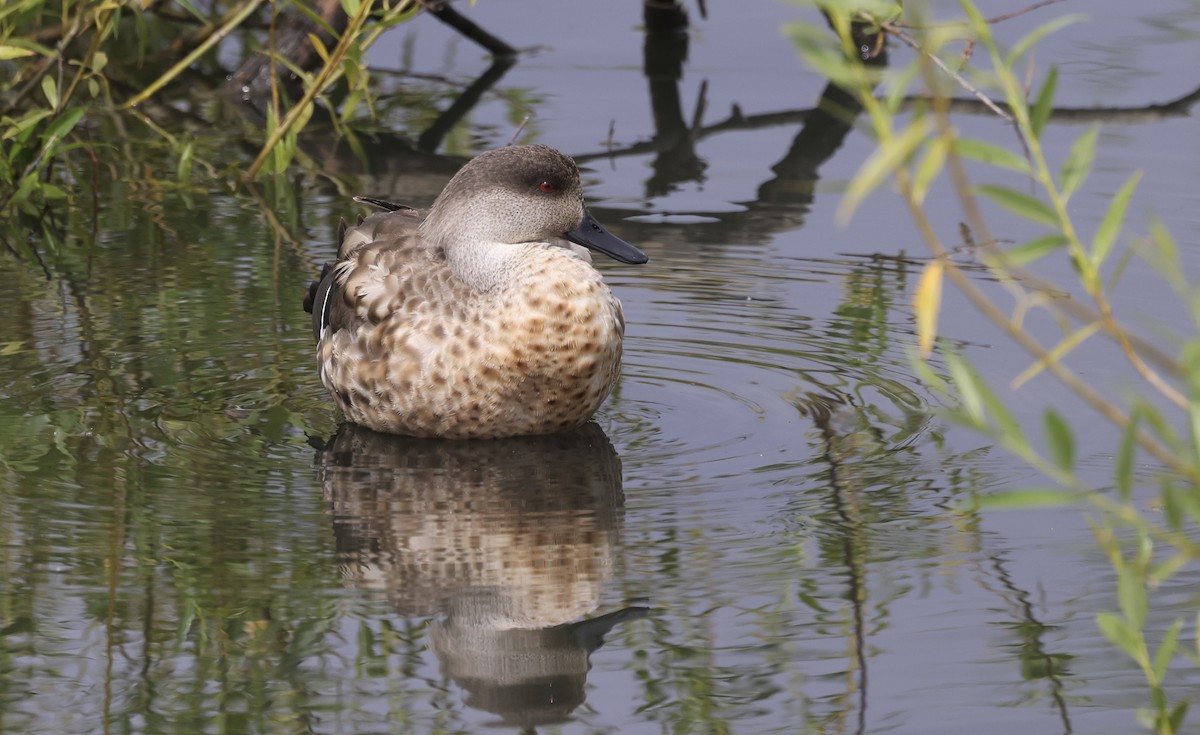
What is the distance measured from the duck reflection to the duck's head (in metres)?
0.71

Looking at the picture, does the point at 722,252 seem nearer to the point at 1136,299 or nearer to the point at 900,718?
the point at 1136,299

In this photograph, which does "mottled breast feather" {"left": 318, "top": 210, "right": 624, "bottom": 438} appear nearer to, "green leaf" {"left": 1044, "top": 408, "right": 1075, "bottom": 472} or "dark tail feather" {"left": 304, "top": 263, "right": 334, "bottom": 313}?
"dark tail feather" {"left": 304, "top": 263, "right": 334, "bottom": 313}

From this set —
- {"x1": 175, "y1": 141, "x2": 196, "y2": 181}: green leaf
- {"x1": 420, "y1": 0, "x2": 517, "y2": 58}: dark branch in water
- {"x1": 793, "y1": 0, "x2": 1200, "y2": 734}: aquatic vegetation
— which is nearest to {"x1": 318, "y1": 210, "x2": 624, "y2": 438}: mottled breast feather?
{"x1": 175, "y1": 141, "x2": 196, "y2": 181}: green leaf

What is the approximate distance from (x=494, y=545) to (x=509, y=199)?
1578 mm

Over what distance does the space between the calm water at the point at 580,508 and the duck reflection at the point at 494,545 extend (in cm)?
1

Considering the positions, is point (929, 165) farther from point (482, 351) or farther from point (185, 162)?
point (185, 162)

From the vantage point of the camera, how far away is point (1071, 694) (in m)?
4.31

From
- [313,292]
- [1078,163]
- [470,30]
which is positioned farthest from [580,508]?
[470,30]

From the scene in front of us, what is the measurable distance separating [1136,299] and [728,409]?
1927 millimetres

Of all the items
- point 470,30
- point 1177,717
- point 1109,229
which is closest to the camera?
point 1109,229

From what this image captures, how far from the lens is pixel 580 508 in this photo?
559 cm

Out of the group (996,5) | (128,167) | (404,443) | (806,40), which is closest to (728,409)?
(404,443)

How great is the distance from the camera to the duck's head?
20.9ft

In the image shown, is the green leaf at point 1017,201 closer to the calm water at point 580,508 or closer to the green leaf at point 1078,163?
the green leaf at point 1078,163
